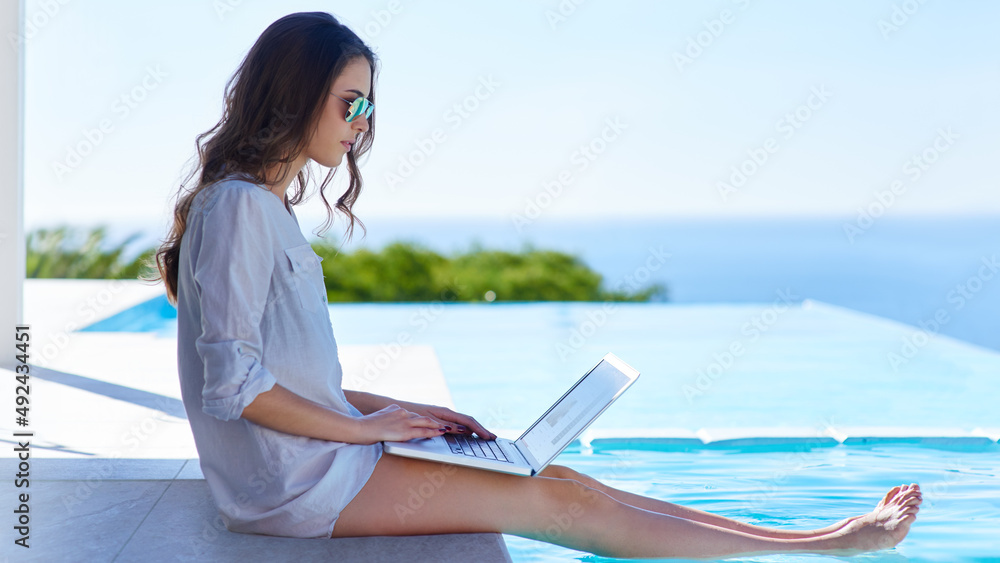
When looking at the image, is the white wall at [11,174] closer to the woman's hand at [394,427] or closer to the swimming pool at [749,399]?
the swimming pool at [749,399]

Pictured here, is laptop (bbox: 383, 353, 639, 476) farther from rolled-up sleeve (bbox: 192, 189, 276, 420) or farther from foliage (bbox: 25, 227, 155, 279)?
foliage (bbox: 25, 227, 155, 279)

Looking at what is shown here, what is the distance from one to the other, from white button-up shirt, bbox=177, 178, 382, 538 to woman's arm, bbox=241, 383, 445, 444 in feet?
0.10

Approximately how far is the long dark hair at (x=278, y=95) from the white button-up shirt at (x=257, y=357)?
10 centimetres

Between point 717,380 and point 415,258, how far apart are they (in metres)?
8.64

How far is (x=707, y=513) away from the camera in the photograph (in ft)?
Result: 6.36

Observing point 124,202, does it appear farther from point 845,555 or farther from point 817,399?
point 845,555

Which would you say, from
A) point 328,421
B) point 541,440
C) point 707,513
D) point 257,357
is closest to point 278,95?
point 257,357

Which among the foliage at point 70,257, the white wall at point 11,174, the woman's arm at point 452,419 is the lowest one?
the foliage at point 70,257

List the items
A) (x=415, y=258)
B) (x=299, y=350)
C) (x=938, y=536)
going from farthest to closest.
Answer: (x=415, y=258) → (x=938, y=536) → (x=299, y=350)

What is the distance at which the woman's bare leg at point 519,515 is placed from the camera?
5.74ft

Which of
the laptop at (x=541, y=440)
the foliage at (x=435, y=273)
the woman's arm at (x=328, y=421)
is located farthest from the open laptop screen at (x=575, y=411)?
the foliage at (x=435, y=273)

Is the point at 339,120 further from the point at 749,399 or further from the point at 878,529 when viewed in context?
the point at 749,399

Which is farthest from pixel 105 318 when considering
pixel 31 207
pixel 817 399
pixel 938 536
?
pixel 31 207

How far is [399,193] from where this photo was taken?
28453 mm
